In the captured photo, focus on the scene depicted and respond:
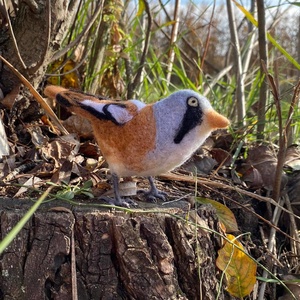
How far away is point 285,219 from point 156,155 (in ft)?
2.10

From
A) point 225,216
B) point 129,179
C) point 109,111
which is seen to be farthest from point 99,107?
point 225,216

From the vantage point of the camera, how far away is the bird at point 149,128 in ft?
3.49

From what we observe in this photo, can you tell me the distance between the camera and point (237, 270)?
1.19 m

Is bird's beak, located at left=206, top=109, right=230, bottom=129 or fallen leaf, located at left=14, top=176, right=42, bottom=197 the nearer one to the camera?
bird's beak, located at left=206, top=109, right=230, bottom=129

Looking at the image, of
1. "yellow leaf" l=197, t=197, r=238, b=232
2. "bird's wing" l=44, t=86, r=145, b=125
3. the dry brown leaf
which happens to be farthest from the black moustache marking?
the dry brown leaf

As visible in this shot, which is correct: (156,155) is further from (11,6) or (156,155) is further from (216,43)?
(216,43)

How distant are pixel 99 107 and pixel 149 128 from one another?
0.39ft

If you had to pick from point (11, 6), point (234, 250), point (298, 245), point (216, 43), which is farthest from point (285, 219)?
point (216, 43)

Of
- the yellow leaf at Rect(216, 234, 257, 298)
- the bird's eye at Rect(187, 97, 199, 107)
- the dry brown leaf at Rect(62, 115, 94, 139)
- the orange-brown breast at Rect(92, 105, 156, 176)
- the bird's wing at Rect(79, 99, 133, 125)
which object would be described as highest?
the bird's eye at Rect(187, 97, 199, 107)

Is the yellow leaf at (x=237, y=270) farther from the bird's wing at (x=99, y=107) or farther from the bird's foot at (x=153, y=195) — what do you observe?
the bird's wing at (x=99, y=107)

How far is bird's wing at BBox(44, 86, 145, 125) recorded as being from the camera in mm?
1083

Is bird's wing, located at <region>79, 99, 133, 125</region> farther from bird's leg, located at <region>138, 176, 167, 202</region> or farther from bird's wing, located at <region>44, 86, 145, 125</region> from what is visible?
bird's leg, located at <region>138, 176, 167, 202</region>

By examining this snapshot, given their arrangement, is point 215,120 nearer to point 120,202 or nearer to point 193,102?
point 193,102

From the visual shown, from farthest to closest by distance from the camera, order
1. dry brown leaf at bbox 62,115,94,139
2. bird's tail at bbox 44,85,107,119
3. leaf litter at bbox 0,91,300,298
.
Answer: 1. dry brown leaf at bbox 62,115,94,139
2. leaf litter at bbox 0,91,300,298
3. bird's tail at bbox 44,85,107,119
